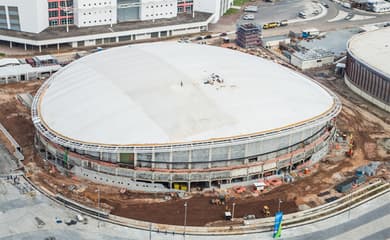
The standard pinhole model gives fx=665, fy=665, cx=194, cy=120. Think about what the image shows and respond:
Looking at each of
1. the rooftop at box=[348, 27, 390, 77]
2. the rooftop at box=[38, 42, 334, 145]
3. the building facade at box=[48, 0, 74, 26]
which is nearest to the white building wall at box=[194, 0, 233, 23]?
the building facade at box=[48, 0, 74, 26]

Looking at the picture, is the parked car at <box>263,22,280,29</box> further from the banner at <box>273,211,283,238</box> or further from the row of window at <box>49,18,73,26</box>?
the banner at <box>273,211,283,238</box>

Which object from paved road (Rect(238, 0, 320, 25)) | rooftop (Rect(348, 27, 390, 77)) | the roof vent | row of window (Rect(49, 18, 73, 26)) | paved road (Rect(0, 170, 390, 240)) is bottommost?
paved road (Rect(0, 170, 390, 240))

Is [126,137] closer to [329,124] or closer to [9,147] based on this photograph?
[9,147]

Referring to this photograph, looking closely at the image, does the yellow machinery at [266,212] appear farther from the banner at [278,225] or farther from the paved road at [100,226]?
the banner at [278,225]

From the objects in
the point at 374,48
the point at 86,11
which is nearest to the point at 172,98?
the point at 374,48

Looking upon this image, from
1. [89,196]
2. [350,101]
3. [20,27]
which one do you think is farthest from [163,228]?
[20,27]

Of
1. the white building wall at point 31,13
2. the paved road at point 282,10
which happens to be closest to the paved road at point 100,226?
the white building wall at point 31,13
